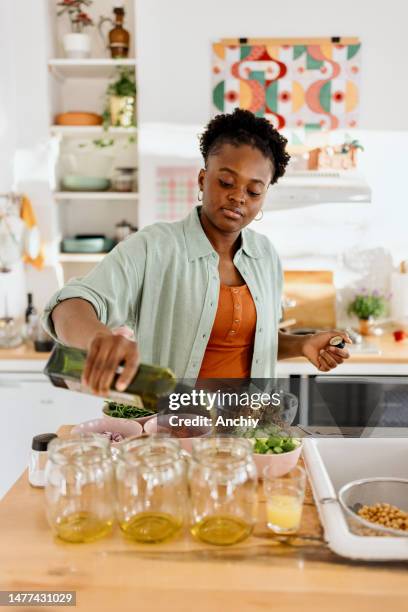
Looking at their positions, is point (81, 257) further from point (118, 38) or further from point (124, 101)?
point (118, 38)

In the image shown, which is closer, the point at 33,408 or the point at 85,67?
the point at 33,408

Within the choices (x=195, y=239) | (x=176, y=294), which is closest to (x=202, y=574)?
(x=176, y=294)

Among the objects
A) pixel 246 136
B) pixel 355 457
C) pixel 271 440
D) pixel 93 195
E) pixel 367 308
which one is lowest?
pixel 367 308

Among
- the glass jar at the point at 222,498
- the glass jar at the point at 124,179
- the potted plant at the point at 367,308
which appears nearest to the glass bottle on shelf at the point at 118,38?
→ the glass jar at the point at 124,179

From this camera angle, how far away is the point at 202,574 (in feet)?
3.47

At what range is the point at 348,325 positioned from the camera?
368cm

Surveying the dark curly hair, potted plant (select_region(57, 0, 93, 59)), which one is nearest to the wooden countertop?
the dark curly hair

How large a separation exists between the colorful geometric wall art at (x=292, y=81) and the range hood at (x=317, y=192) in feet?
1.37

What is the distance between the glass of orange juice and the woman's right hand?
1.21 feet

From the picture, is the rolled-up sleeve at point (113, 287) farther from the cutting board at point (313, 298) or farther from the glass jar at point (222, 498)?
the cutting board at point (313, 298)

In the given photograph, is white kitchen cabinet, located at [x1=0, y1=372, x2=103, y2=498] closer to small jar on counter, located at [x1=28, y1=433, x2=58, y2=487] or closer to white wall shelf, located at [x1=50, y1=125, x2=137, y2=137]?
white wall shelf, located at [x1=50, y1=125, x2=137, y2=137]

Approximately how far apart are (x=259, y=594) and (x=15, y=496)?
0.58 meters

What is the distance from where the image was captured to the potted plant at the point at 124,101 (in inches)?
134

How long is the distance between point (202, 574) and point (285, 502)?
0.21 metres
